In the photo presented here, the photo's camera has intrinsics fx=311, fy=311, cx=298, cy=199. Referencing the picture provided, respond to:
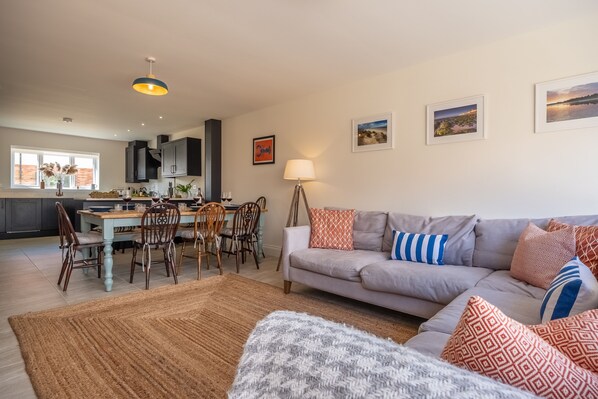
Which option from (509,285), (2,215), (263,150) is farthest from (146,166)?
(509,285)

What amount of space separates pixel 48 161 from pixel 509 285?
9490 millimetres

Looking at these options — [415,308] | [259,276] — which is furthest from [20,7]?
[415,308]

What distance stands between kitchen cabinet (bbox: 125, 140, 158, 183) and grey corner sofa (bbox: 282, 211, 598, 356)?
6.02m

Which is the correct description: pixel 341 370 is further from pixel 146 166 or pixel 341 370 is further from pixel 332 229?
pixel 146 166

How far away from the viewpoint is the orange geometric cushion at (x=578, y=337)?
556 mm

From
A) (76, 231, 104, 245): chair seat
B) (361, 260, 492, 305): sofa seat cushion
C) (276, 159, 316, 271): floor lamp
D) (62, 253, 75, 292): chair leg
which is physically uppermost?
(276, 159, 316, 271): floor lamp

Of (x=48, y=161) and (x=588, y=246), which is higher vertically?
(x=48, y=161)

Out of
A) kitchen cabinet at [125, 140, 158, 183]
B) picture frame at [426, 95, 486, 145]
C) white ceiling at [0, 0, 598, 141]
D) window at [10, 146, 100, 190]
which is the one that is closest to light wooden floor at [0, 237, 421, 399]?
picture frame at [426, 95, 486, 145]

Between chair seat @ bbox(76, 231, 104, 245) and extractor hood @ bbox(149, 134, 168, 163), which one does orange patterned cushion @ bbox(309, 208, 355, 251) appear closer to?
chair seat @ bbox(76, 231, 104, 245)

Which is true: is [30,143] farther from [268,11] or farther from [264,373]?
[264,373]

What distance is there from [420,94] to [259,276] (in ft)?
9.23

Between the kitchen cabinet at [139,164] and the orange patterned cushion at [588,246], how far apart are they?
813 cm

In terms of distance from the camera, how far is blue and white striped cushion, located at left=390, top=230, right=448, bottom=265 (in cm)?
262

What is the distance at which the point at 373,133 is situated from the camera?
3.76 m
